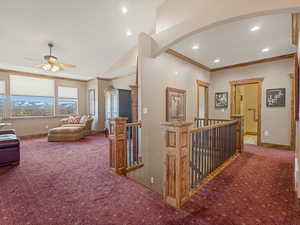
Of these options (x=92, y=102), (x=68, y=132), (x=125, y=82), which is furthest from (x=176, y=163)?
(x=92, y=102)

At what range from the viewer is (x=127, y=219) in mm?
1604

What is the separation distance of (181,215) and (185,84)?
12.8ft

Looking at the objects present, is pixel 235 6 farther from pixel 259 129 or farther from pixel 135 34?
pixel 259 129

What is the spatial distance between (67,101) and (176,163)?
708 cm

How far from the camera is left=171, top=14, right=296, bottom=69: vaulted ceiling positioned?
295cm

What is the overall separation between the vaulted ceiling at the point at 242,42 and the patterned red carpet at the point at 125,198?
2859 mm

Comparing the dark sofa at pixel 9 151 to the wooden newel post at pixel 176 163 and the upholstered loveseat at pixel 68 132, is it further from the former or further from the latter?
the wooden newel post at pixel 176 163

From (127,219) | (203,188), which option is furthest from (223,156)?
(127,219)

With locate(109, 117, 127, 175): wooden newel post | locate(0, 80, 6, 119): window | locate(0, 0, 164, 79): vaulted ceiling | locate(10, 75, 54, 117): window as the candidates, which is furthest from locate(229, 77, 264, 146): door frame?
locate(0, 80, 6, 119): window

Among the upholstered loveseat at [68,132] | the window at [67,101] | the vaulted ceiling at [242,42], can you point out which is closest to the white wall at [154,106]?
the vaulted ceiling at [242,42]

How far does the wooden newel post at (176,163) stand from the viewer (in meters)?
1.77

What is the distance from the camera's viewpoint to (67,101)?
7.25m

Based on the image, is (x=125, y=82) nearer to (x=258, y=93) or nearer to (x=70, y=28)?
(x=70, y=28)

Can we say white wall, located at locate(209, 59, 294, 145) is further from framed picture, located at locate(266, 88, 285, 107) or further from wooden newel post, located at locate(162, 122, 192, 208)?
wooden newel post, located at locate(162, 122, 192, 208)
